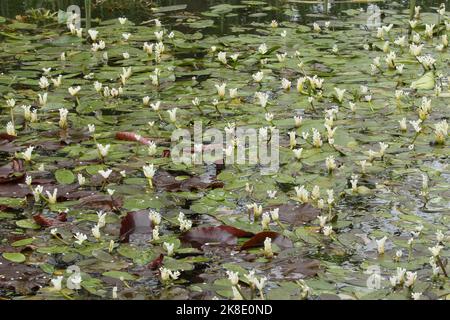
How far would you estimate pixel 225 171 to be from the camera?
4.73 m

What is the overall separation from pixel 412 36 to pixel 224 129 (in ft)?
9.28

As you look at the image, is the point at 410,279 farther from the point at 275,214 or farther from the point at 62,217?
the point at 62,217

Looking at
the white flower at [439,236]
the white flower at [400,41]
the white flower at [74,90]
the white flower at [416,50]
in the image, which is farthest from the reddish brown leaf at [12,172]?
the white flower at [400,41]

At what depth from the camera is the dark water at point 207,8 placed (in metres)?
8.47

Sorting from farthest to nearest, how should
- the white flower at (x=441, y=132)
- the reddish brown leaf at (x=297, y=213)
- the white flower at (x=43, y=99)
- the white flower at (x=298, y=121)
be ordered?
1. the white flower at (x=43, y=99)
2. the white flower at (x=298, y=121)
3. the white flower at (x=441, y=132)
4. the reddish brown leaf at (x=297, y=213)

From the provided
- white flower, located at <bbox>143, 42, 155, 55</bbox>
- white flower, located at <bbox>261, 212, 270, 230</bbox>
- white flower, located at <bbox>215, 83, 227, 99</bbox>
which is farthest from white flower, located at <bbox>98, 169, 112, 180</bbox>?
white flower, located at <bbox>143, 42, 155, 55</bbox>

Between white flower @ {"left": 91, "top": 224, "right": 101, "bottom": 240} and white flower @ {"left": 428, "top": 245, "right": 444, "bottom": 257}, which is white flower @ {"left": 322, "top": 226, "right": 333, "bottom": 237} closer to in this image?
white flower @ {"left": 428, "top": 245, "right": 444, "bottom": 257}

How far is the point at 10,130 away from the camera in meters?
5.25

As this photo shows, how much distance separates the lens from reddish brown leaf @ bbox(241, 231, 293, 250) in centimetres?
384

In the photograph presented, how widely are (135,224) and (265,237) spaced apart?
659 mm

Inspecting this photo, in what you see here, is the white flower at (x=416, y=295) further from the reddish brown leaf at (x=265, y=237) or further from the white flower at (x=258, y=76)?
the white flower at (x=258, y=76)

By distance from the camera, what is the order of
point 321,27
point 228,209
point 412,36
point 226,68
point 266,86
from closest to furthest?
1. point 228,209
2. point 266,86
3. point 226,68
4. point 412,36
5. point 321,27
